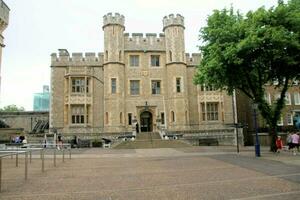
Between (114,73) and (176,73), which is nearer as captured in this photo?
(114,73)

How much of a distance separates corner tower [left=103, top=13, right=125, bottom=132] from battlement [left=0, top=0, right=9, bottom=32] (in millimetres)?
19232

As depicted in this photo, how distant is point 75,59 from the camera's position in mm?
40312

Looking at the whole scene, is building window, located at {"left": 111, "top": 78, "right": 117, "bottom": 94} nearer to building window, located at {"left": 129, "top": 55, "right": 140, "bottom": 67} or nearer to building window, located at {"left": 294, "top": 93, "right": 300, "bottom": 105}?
building window, located at {"left": 129, "top": 55, "right": 140, "bottom": 67}

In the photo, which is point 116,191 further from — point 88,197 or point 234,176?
point 234,176

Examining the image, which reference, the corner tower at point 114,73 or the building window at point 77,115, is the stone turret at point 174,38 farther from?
the building window at point 77,115

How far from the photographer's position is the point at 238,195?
7.43 metres

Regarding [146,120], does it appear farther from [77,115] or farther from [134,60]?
[77,115]

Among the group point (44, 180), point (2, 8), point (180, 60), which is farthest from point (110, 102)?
point (44, 180)

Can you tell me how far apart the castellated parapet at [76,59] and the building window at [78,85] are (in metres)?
2.10

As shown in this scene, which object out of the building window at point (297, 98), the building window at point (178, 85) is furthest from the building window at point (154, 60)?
the building window at point (297, 98)

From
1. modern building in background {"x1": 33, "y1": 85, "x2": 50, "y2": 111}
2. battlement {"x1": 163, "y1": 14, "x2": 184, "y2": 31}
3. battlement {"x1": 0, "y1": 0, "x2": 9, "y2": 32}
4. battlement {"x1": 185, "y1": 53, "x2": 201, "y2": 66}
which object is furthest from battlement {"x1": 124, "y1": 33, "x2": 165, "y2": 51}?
modern building in background {"x1": 33, "y1": 85, "x2": 50, "y2": 111}

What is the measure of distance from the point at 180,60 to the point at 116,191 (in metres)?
32.8

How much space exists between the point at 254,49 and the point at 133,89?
2284cm

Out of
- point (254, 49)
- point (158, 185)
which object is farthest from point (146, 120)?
point (158, 185)
